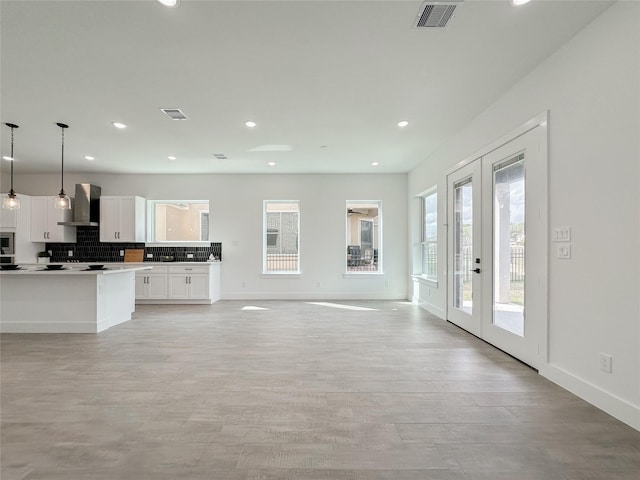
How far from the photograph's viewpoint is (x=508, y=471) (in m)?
1.71

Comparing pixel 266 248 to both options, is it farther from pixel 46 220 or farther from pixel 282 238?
pixel 46 220

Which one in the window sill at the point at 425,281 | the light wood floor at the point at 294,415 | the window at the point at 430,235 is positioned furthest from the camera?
the window at the point at 430,235

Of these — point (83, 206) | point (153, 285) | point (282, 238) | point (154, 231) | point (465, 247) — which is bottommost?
point (153, 285)

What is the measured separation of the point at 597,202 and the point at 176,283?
22.7 ft

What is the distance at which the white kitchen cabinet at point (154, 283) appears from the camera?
6.86 meters

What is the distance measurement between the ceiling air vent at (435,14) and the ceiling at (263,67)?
5 centimetres

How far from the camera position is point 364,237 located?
7754mm

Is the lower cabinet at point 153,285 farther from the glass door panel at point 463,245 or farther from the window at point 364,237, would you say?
the glass door panel at point 463,245

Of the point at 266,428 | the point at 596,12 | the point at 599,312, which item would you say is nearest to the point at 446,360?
the point at 599,312

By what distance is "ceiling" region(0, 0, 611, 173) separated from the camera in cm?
234

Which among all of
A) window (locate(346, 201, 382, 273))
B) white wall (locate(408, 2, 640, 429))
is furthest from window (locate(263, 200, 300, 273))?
white wall (locate(408, 2, 640, 429))

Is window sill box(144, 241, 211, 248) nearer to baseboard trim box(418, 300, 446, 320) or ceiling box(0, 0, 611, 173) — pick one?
ceiling box(0, 0, 611, 173)

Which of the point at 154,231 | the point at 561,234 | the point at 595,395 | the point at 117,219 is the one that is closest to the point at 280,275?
the point at 154,231

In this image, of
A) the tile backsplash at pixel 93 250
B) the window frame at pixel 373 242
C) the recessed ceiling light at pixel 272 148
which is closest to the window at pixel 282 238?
the window frame at pixel 373 242
